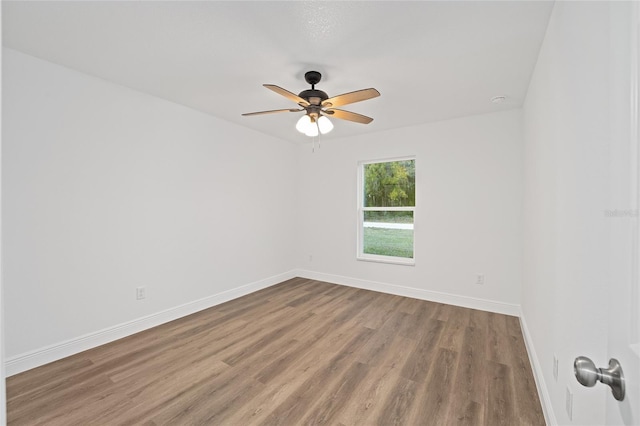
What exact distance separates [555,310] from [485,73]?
2.03 m

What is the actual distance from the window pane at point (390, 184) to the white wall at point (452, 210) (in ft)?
0.52

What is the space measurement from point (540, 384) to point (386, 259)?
8.37ft

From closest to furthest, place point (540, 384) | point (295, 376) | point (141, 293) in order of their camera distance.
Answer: point (540, 384) → point (295, 376) → point (141, 293)

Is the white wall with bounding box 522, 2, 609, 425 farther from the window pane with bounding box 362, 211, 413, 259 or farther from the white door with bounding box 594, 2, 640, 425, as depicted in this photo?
the window pane with bounding box 362, 211, 413, 259

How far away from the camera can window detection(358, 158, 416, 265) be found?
4281 millimetres

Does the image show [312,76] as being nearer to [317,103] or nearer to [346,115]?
[317,103]

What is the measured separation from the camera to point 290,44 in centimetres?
211

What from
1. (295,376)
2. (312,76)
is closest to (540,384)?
(295,376)

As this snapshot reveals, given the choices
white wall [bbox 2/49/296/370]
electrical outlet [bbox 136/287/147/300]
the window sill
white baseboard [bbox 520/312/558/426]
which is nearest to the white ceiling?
white wall [bbox 2/49/296/370]

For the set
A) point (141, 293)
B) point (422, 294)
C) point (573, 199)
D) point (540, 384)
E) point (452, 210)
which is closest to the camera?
point (573, 199)

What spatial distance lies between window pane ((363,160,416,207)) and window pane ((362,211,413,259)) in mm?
178

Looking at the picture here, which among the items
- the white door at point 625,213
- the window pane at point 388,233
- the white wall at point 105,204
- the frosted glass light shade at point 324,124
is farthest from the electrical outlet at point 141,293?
the white door at point 625,213

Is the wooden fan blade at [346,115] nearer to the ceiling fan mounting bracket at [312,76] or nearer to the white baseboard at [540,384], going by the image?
the ceiling fan mounting bracket at [312,76]

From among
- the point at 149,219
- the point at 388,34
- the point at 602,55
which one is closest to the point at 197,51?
the point at 388,34
